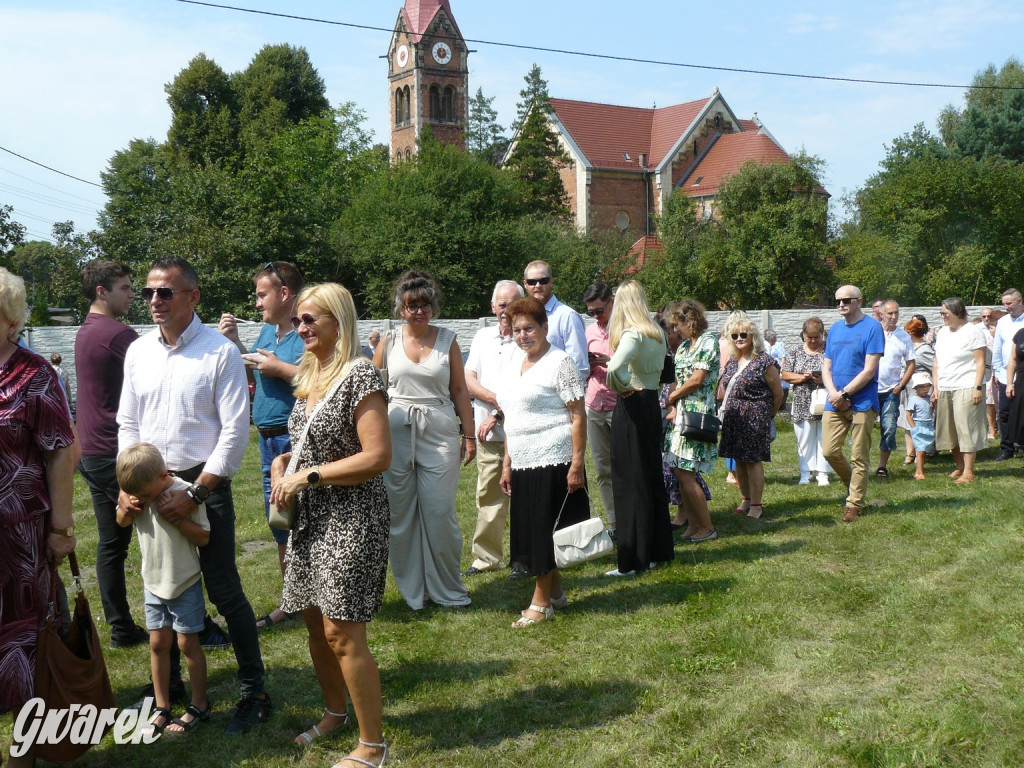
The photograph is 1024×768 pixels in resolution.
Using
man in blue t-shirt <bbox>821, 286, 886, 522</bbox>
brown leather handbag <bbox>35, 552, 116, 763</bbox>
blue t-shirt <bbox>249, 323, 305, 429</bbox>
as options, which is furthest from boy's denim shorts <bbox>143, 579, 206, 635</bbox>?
man in blue t-shirt <bbox>821, 286, 886, 522</bbox>

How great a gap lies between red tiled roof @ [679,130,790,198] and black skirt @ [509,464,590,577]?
62235 millimetres

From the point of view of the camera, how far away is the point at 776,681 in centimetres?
477

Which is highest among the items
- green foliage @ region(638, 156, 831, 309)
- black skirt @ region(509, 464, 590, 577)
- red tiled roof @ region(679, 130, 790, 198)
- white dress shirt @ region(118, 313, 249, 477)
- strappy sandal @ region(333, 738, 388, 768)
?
red tiled roof @ region(679, 130, 790, 198)

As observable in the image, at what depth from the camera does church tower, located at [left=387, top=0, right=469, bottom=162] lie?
3093 inches

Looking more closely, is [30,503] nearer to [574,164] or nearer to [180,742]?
[180,742]

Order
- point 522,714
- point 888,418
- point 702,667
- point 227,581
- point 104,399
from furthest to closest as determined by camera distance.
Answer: point 888,418 < point 104,399 < point 702,667 < point 522,714 < point 227,581

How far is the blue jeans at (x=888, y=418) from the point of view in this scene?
35.9 ft

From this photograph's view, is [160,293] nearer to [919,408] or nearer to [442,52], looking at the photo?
[919,408]

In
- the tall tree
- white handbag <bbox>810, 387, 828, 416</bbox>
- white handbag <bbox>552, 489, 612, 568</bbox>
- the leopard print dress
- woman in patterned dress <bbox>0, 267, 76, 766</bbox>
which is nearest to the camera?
woman in patterned dress <bbox>0, 267, 76, 766</bbox>

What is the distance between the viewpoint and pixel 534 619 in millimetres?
5812

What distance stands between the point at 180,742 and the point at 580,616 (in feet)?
8.24

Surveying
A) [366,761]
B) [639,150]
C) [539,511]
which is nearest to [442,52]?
[639,150]

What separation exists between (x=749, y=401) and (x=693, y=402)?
2.63 ft

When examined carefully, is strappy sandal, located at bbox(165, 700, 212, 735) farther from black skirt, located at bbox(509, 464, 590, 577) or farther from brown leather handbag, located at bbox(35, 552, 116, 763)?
black skirt, located at bbox(509, 464, 590, 577)
